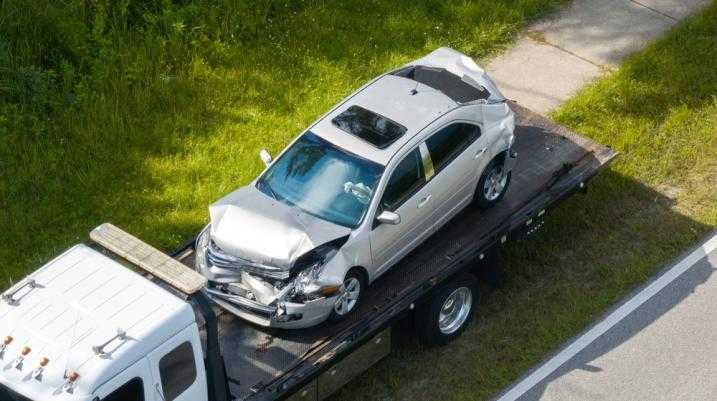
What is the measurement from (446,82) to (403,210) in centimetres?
192

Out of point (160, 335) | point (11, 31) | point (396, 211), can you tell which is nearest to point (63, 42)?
point (11, 31)

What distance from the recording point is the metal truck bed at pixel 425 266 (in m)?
9.78

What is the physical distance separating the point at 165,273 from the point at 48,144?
5.73 meters

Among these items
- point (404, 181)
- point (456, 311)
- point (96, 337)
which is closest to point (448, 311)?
point (456, 311)

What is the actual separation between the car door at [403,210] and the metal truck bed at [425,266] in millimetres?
223

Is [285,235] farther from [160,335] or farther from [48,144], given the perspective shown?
[48,144]

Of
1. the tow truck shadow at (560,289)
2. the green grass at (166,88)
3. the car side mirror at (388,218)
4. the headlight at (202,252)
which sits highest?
the car side mirror at (388,218)

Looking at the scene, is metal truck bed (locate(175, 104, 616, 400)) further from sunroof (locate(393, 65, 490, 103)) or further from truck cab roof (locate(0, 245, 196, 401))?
truck cab roof (locate(0, 245, 196, 401))

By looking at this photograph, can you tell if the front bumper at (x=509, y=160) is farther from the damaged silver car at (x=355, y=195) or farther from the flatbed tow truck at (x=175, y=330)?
the flatbed tow truck at (x=175, y=330)

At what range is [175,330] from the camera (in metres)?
8.45

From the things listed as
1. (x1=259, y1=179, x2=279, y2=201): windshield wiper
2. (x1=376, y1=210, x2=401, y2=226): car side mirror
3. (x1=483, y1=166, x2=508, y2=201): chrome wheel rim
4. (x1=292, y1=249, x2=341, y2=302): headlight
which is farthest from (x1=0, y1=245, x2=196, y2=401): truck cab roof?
(x1=483, y1=166, x2=508, y2=201): chrome wheel rim

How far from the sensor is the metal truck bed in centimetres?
978

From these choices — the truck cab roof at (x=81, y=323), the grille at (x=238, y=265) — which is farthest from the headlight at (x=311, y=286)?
the truck cab roof at (x=81, y=323)

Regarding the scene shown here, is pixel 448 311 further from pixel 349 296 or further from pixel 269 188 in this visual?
pixel 269 188
